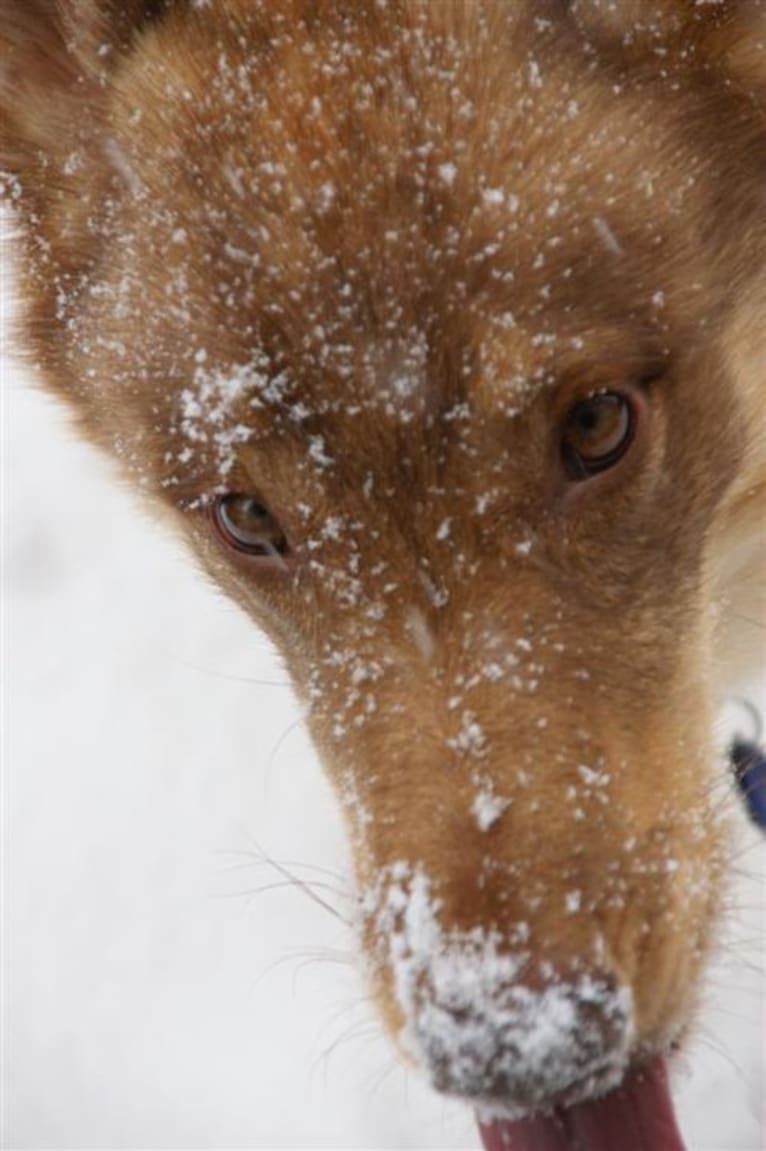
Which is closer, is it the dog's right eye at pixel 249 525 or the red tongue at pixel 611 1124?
the red tongue at pixel 611 1124

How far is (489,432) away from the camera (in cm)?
209

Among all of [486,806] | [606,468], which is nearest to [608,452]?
[606,468]

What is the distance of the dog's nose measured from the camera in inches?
76.4

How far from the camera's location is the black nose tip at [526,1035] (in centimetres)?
194

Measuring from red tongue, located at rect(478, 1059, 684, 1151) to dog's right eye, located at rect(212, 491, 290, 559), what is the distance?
45.5 inches

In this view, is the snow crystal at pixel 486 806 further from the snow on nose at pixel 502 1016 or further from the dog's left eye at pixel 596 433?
the dog's left eye at pixel 596 433

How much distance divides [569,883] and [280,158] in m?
1.37

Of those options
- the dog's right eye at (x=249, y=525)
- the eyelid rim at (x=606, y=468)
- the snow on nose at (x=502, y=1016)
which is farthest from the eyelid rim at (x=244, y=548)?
the snow on nose at (x=502, y=1016)

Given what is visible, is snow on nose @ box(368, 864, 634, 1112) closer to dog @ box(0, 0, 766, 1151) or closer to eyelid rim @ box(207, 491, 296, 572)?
dog @ box(0, 0, 766, 1151)

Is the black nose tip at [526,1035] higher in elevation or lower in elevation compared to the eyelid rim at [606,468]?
lower

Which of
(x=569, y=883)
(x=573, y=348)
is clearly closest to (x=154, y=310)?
(x=573, y=348)

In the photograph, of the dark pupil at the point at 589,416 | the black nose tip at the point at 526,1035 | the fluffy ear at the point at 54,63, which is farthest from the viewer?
the fluffy ear at the point at 54,63

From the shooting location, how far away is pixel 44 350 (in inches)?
121

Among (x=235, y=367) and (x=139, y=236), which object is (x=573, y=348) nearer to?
(x=235, y=367)
